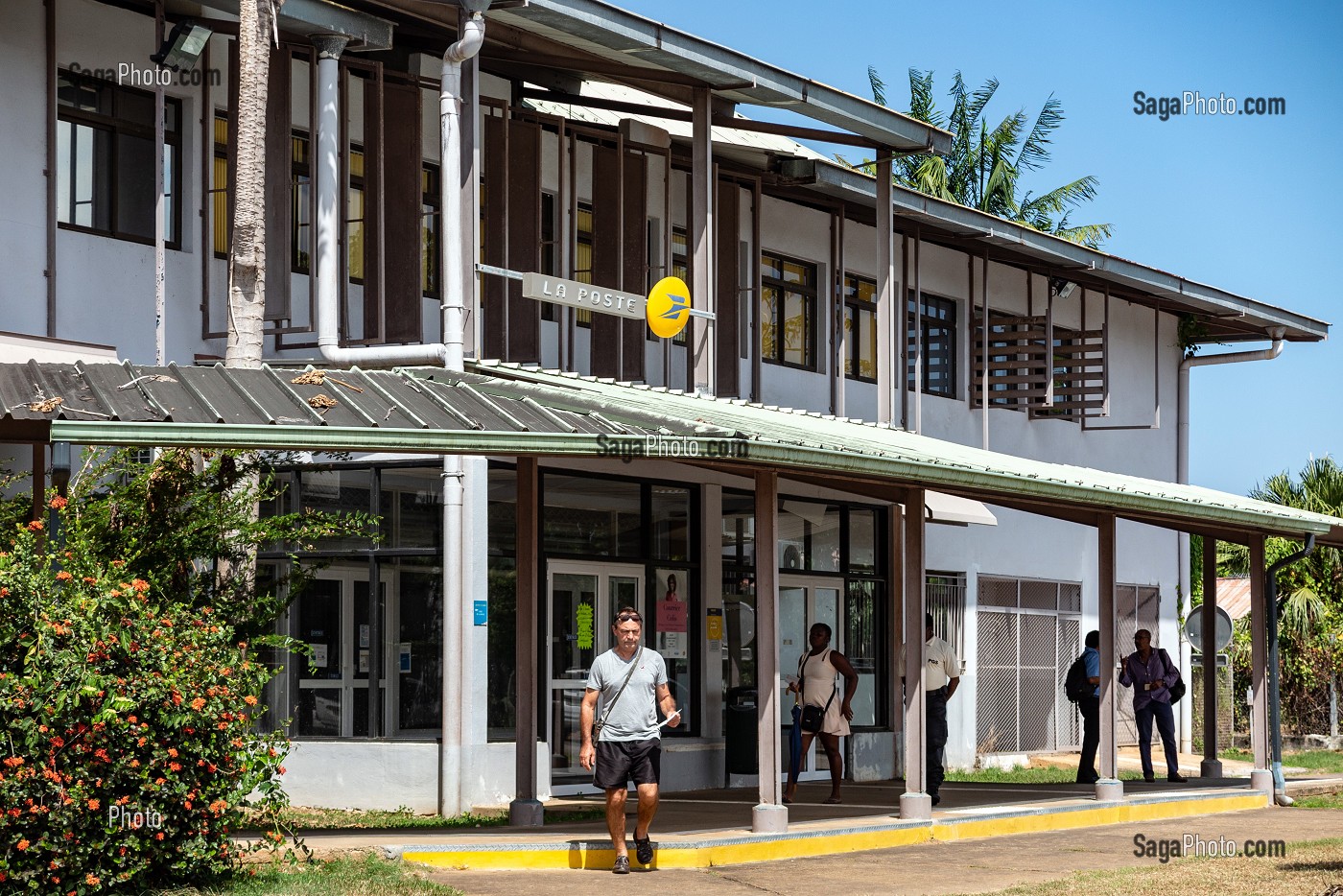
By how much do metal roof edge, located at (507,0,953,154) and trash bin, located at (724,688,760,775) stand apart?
609 cm

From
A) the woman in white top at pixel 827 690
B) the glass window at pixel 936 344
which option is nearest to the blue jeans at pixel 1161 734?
the woman in white top at pixel 827 690

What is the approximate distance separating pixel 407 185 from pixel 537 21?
6.85 feet

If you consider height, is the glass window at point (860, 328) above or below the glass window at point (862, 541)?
above

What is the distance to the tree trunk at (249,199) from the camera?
13180mm

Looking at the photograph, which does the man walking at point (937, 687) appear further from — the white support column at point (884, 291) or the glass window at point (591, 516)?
the glass window at point (591, 516)

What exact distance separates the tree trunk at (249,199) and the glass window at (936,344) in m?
12.2

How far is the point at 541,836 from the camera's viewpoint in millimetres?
12008

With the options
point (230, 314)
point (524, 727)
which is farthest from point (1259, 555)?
point (230, 314)

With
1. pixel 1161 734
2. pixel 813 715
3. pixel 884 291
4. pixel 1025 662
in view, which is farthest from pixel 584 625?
pixel 1025 662

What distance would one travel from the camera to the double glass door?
55.7ft

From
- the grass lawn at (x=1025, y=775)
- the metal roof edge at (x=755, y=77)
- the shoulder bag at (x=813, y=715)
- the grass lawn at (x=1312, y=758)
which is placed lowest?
the grass lawn at (x=1312, y=758)

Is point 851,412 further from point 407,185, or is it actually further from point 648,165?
point 407,185

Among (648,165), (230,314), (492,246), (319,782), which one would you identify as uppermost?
(648,165)

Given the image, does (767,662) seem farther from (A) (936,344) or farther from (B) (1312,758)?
(B) (1312,758)
